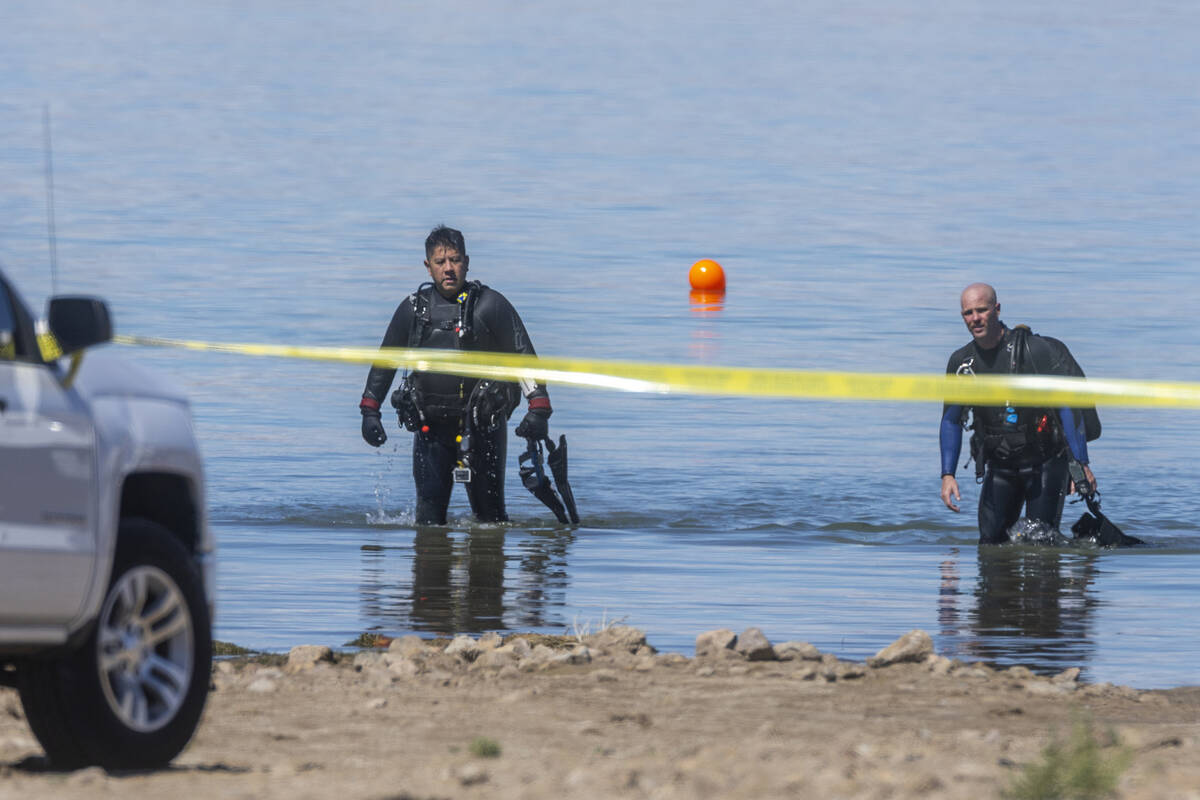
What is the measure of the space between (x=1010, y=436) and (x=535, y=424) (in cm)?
276

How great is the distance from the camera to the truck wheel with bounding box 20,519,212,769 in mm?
6797

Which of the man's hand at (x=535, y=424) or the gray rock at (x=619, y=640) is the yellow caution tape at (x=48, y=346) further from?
the man's hand at (x=535, y=424)

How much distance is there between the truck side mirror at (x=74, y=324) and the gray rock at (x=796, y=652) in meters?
3.97

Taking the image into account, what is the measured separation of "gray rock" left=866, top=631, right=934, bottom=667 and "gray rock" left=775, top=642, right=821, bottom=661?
0.23 meters

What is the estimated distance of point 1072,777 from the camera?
6.15 meters

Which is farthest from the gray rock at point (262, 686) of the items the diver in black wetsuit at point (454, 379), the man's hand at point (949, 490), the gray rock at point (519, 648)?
the man's hand at point (949, 490)

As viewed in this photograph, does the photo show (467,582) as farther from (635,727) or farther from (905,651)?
(635,727)

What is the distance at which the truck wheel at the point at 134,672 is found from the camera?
6797mm

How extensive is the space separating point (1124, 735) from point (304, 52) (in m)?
113

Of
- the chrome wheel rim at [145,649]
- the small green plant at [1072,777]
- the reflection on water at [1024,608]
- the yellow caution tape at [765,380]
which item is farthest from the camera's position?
the yellow caution tape at [765,380]

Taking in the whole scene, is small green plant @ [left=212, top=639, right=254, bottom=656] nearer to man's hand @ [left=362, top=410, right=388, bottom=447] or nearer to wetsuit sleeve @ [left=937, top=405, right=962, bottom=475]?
man's hand @ [left=362, top=410, right=388, bottom=447]

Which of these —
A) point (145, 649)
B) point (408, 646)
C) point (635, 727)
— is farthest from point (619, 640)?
point (145, 649)

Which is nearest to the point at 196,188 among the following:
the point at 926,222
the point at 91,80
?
the point at 926,222

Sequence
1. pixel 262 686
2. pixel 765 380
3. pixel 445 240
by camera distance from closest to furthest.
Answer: pixel 262 686
pixel 765 380
pixel 445 240
